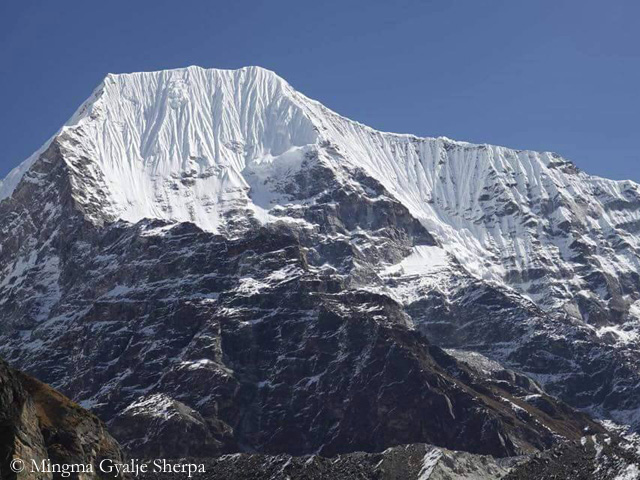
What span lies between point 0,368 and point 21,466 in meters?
11.4

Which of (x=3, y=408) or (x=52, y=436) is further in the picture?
(x=52, y=436)

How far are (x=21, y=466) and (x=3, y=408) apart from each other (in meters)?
6.85

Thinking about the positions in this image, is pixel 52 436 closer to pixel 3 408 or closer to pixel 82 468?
pixel 82 468

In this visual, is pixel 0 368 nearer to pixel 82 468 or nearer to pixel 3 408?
pixel 3 408

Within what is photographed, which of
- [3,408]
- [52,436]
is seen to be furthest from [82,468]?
[3,408]

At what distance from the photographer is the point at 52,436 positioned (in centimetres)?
18888

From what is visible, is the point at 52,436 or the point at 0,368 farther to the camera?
the point at 52,436

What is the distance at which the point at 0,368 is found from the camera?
526 ft

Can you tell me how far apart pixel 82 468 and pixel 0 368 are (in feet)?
101

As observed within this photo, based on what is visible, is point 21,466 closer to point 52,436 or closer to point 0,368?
point 0,368

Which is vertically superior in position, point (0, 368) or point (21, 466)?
point (0, 368)

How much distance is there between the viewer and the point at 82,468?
18675 centimetres

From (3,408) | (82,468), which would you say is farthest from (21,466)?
(82,468)
